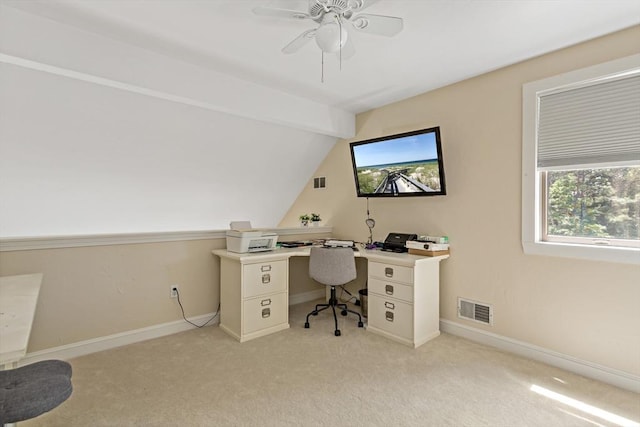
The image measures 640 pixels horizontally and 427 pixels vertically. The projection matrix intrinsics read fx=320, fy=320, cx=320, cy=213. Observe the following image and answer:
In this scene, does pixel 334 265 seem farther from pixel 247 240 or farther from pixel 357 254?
pixel 247 240

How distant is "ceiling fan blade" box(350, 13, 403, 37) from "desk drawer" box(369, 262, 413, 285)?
182 centimetres

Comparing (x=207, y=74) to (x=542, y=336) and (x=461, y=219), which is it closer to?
(x=461, y=219)

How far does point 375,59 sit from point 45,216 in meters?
3.34

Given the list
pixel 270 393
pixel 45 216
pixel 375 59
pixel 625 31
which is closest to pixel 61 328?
pixel 45 216

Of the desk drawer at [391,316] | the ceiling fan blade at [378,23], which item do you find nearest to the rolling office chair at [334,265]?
the desk drawer at [391,316]

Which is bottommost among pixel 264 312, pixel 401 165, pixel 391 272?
pixel 264 312

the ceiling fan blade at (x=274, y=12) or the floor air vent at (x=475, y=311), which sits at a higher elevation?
the ceiling fan blade at (x=274, y=12)

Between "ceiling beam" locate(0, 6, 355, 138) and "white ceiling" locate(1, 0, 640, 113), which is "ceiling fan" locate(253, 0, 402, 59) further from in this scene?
"ceiling beam" locate(0, 6, 355, 138)

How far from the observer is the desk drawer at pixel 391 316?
2.77 meters

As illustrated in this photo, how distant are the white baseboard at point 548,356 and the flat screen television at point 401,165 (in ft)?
4.23

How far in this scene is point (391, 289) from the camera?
2906 mm

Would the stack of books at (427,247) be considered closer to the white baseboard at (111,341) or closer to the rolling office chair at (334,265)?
the rolling office chair at (334,265)

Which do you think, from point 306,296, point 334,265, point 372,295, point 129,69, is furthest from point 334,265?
point 129,69

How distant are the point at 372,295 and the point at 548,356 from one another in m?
1.42
